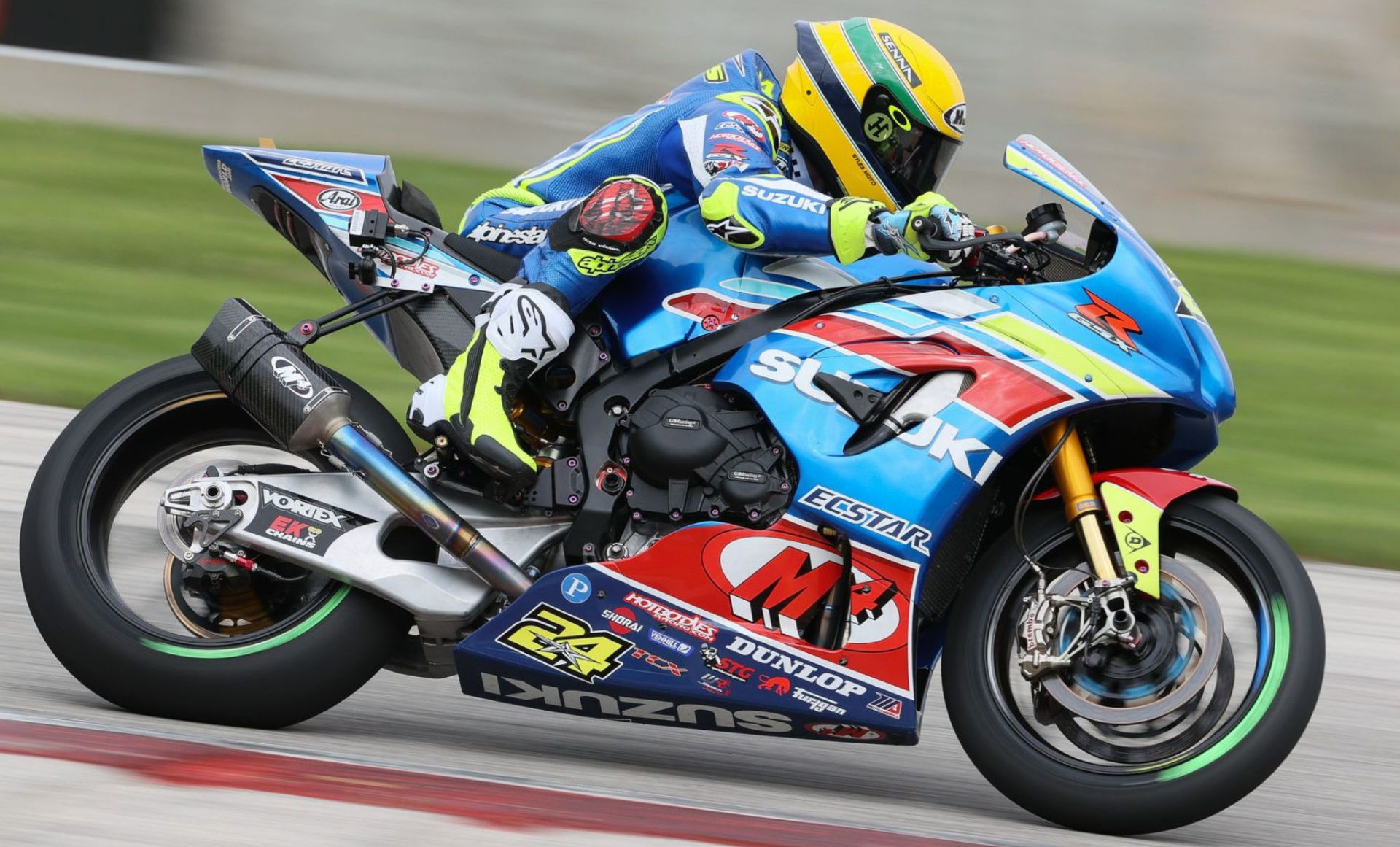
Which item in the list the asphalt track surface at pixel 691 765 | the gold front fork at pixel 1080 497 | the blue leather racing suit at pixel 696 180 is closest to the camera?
the asphalt track surface at pixel 691 765

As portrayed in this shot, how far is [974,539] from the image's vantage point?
3.89 m

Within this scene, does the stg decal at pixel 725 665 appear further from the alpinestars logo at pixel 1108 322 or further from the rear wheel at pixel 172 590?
the alpinestars logo at pixel 1108 322

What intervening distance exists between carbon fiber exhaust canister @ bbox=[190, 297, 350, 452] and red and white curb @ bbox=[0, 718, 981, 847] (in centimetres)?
73

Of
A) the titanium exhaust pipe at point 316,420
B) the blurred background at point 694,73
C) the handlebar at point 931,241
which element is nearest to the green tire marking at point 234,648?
the titanium exhaust pipe at point 316,420

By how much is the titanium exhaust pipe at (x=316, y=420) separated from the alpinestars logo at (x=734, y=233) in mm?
851

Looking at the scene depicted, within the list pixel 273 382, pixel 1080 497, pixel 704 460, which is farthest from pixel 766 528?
pixel 273 382

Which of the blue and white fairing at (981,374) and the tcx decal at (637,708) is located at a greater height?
the blue and white fairing at (981,374)

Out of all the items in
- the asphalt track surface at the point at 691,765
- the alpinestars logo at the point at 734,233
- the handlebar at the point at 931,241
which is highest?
the handlebar at the point at 931,241

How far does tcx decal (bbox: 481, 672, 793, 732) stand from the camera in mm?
3752

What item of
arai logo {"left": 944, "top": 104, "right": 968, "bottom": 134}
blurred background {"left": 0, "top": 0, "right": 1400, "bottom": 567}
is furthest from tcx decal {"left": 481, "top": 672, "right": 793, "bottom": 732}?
blurred background {"left": 0, "top": 0, "right": 1400, "bottom": 567}

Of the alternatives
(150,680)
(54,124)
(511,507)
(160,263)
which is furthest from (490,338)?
(54,124)

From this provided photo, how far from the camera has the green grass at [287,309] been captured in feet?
25.5

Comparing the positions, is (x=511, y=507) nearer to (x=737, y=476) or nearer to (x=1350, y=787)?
(x=737, y=476)

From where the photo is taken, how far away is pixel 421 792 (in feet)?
11.1
